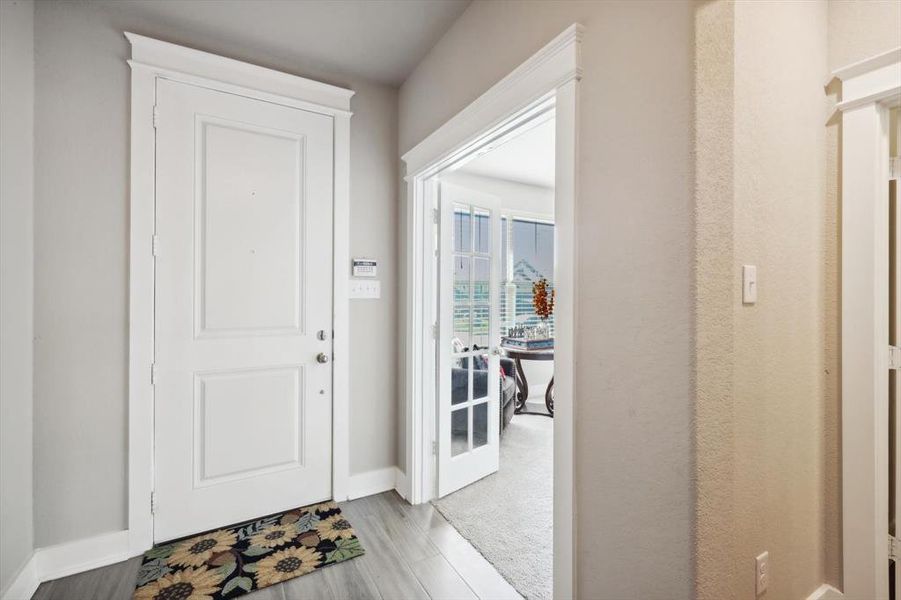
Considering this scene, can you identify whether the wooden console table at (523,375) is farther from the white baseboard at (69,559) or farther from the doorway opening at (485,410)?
the white baseboard at (69,559)

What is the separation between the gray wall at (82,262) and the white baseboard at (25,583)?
0.33ft

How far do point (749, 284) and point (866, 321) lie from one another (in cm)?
69

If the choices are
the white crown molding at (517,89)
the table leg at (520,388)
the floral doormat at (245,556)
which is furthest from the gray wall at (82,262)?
the table leg at (520,388)

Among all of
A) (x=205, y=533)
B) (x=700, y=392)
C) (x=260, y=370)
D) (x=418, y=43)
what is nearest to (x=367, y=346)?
(x=260, y=370)

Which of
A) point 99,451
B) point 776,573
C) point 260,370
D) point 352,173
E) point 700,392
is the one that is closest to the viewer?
point 700,392

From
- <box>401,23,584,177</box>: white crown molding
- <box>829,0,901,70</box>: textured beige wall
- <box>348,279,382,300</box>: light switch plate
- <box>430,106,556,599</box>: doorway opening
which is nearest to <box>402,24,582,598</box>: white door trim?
<box>401,23,584,177</box>: white crown molding

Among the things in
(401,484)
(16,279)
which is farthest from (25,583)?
(401,484)

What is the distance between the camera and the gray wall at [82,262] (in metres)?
1.92

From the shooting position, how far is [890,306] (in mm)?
1463

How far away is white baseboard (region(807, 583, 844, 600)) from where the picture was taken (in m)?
1.50

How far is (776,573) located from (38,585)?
298cm

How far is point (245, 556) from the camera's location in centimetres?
204

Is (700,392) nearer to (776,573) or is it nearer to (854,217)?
(776,573)

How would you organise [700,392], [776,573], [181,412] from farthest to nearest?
[181,412], [776,573], [700,392]
